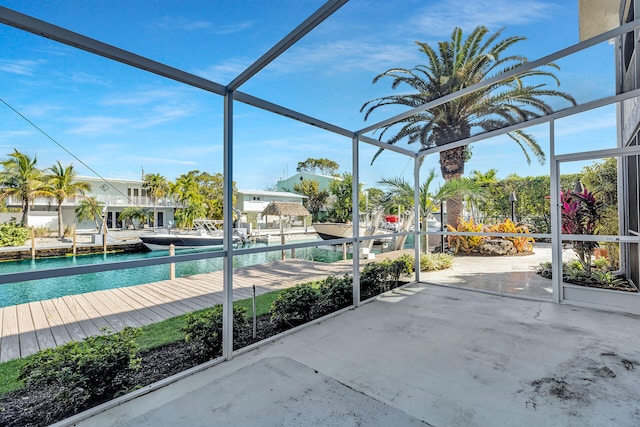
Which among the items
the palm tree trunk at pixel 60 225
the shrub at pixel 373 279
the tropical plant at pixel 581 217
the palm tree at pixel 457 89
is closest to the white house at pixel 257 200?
the palm tree trunk at pixel 60 225

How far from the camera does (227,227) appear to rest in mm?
2828

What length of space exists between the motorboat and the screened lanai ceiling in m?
0.66

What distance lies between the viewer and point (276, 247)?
333 centimetres

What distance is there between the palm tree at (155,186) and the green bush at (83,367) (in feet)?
4.60

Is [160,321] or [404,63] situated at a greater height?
[404,63]

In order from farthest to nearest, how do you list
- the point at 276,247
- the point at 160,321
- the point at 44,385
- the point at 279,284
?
1. the point at 279,284
2. the point at 160,321
3. the point at 276,247
4. the point at 44,385

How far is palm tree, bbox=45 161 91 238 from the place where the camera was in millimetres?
2303

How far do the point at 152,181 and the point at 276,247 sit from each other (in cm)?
153

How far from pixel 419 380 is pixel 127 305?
3330mm

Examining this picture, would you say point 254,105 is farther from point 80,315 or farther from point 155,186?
point 80,315

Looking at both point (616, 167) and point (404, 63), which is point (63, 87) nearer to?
point (404, 63)

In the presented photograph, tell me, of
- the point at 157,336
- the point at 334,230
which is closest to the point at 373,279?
the point at 334,230

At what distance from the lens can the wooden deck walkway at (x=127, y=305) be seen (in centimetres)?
269

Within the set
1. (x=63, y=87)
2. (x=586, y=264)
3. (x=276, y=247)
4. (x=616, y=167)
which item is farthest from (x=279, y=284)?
(x=616, y=167)
